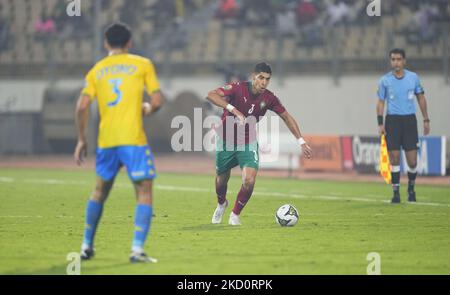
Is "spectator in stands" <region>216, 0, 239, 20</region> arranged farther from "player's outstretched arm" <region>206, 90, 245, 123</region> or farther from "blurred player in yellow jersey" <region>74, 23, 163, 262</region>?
"blurred player in yellow jersey" <region>74, 23, 163, 262</region>

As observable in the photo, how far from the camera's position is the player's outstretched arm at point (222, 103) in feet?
45.5

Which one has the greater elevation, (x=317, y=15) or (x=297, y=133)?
→ (x=317, y=15)

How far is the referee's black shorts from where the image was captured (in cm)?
1833

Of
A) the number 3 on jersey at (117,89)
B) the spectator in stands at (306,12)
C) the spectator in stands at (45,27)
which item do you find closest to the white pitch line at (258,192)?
the number 3 on jersey at (117,89)

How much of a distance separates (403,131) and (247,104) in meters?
4.62

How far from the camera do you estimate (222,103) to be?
560 inches

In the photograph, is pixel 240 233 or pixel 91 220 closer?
pixel 91 220

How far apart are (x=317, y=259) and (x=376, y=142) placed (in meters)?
14.8

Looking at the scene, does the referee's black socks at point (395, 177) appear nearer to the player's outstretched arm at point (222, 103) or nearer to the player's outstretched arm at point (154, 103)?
the player's outstretched arm at point (222, 103)

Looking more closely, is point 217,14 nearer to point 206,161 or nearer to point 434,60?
point 206,161

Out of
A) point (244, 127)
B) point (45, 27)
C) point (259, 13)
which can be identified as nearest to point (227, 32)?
point (259, 13)

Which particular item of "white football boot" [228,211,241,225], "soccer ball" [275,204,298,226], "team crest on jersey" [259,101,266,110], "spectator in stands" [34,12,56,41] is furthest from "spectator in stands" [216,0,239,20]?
"soccer ball" [275,204,298,226]

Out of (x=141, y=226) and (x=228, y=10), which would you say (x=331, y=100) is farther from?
(x=141, y=226)

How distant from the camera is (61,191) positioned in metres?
21.5
